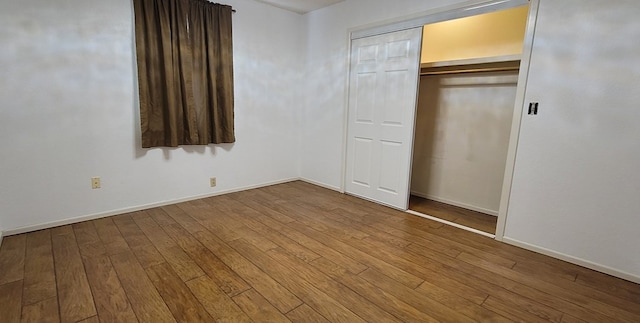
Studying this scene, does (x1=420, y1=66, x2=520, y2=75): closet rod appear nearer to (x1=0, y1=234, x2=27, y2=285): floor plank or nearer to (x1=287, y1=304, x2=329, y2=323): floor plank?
(x1=287, y1=304, x2=329, y2=323): floor plank

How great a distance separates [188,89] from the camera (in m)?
3.29

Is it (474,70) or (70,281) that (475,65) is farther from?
(70,281)

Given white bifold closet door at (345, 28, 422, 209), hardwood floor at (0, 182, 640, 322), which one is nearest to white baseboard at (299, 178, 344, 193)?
white bifold closet door at (345, 28, 422, 209)

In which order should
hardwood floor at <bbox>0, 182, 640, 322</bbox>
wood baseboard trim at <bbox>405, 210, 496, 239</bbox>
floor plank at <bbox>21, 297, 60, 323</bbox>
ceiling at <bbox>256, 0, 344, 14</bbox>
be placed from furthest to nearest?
ceiling at <bbox>256, 0, 344, 14</bbox>, wood baseboard trim at <bbox>405, 210, 496, 239</bbox>, hardwood floor at <bbox>0, 182, 640, 322</bbox>, floor plank at <bbox>21, 297, 60, 323</bbox>

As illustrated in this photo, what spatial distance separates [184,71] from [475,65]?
10.4 feet

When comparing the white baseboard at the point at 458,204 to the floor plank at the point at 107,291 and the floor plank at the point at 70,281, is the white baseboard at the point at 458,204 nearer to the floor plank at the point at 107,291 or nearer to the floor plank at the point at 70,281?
the floor plank at the point at 107,291

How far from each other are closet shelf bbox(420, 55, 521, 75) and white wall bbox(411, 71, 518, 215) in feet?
0.20

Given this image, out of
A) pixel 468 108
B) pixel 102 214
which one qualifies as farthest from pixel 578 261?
pixel 102 214

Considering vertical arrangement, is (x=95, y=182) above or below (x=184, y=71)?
below

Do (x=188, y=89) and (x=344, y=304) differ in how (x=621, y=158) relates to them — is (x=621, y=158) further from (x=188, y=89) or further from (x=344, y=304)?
(x=188, y=89)

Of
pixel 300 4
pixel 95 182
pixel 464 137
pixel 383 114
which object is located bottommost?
pixel 95 182

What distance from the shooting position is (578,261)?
2.30m

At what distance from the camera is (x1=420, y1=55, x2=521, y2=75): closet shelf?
9.70 feet

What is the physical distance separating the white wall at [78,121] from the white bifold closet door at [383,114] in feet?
4.98
